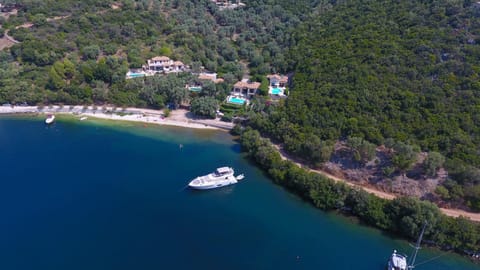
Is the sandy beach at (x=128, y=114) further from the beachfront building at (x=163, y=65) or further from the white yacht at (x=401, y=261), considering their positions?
the white yacht at (x=401, y=261)

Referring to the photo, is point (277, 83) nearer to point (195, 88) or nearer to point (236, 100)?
point (236, 100)

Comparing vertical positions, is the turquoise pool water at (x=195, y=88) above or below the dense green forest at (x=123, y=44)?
below

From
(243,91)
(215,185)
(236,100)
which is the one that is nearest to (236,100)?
(236,100)

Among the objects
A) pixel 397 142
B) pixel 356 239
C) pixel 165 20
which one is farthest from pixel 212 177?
pixel 165 20

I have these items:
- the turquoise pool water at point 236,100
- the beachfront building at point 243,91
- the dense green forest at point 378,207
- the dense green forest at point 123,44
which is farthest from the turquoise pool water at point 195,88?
the dense green forest at point 378,207

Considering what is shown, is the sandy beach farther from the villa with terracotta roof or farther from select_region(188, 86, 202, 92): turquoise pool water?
the villa with terracotta roof

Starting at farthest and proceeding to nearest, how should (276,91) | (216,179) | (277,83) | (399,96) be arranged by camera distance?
(277,83), (276,91), (399,96), (216,179)
